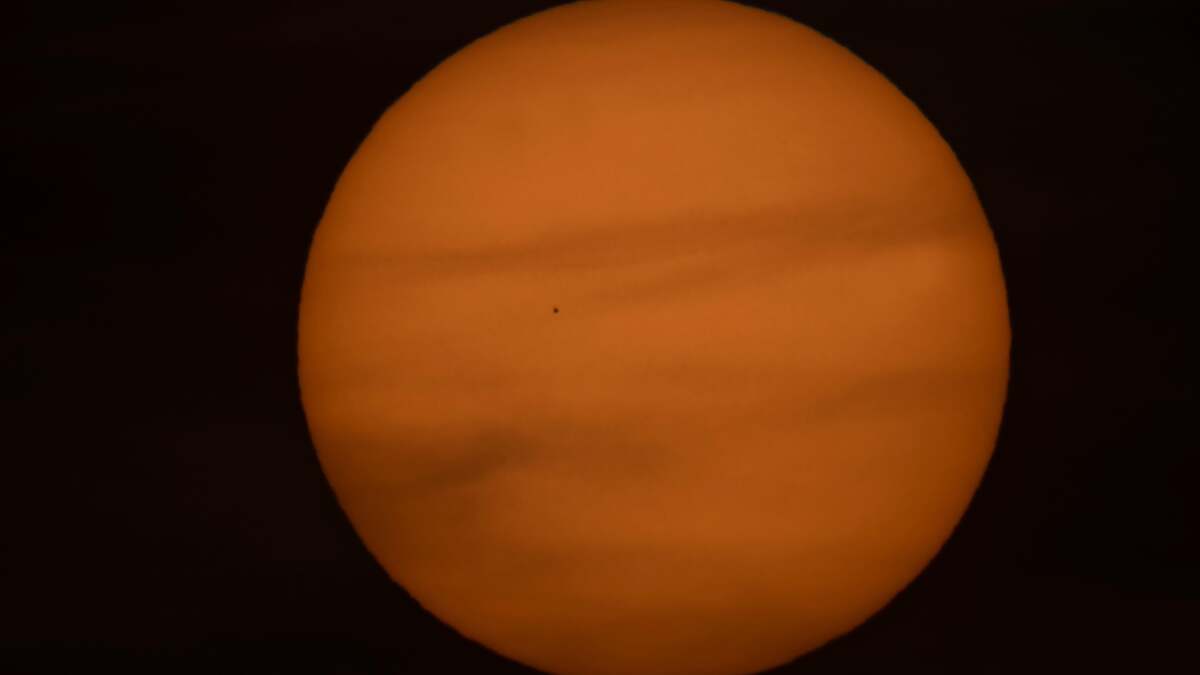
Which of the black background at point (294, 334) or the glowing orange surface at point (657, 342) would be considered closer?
the glowing orange surface at point (657, 342)

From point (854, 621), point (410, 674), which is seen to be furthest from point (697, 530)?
point (410, 674)

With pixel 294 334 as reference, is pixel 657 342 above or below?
below

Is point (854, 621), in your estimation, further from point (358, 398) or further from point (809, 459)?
point (358, 398)

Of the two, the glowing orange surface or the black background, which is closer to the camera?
the glowing orange surface
